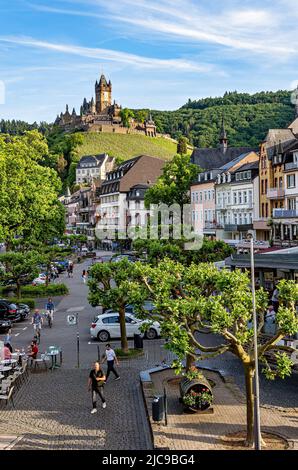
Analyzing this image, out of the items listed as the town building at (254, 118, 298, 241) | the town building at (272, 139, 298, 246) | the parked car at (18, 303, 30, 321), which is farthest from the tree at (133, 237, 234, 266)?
the town building at (254, 118, 298, 241)

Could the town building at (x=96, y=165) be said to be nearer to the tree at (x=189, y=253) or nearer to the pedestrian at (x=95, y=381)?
the tree at (x=189, y=253)

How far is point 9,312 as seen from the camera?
39.1m

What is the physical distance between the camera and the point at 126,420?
730 inches

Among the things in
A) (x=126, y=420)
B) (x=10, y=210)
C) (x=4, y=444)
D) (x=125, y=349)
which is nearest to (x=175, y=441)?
(x=126, y=420)

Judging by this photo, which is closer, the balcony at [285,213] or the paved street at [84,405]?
the paved street at [84,405]

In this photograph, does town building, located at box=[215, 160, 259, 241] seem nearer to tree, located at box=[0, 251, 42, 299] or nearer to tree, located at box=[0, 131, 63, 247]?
tree, located at box=[0, 131, 63, 247]

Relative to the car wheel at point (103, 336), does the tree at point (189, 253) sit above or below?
above

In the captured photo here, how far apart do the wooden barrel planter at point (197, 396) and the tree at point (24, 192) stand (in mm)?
26224

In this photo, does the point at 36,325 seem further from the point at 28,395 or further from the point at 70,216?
the point at 70,216

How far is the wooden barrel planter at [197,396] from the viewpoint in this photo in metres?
18.9

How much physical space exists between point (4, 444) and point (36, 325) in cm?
1841

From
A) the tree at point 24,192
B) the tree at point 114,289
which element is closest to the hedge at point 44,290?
the tree at point 24,192

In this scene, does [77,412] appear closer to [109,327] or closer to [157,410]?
[157,410]

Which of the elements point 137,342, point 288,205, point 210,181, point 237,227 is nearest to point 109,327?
point 137,342
